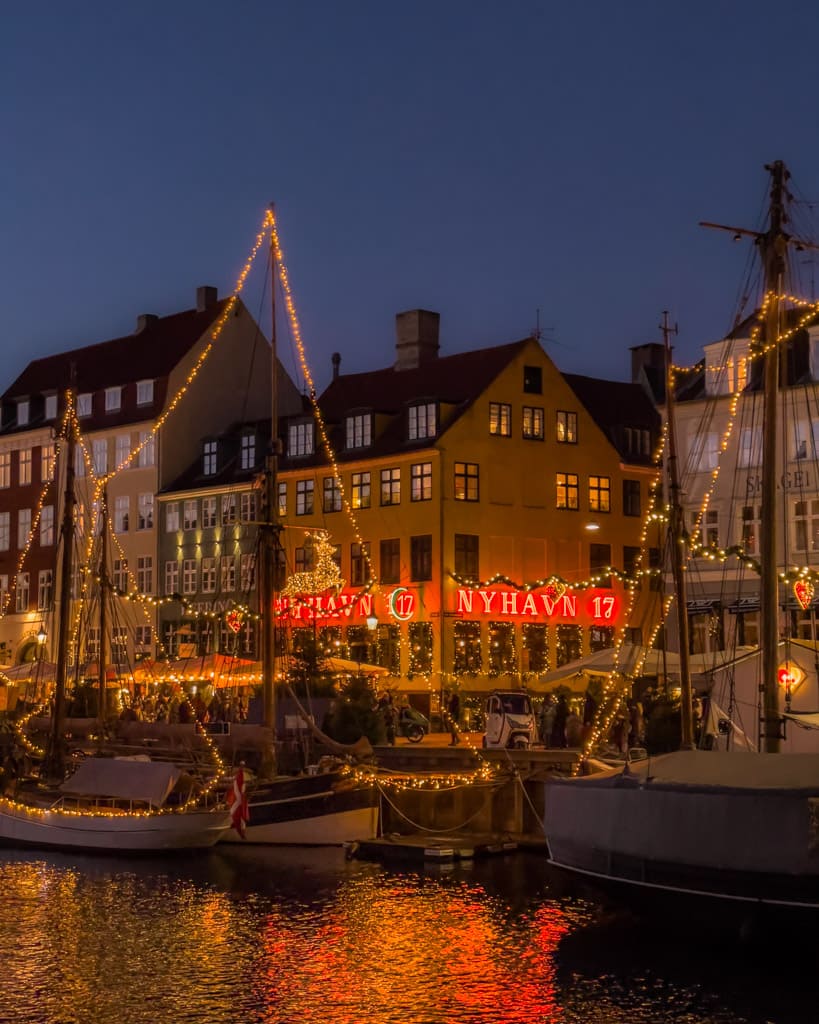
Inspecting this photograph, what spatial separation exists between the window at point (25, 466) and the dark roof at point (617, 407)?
24.2 m

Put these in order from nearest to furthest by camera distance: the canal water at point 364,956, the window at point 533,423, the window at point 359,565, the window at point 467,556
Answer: the canal water at point 364,956 → the window at point 467,556 → the window at point 533,423 → the window at point 359,565

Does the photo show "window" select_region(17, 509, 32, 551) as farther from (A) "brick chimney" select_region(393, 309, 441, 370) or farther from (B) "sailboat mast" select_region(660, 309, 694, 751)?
(B) "sailboat mast" select_region(660, 309, 694, 751)

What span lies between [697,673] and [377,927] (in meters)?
17.0

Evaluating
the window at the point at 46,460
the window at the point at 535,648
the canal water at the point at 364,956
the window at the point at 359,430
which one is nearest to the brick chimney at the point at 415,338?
the window at the point at 359,430

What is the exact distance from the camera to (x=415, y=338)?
213ft

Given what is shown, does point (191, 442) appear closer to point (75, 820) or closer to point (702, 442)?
point (702, 442)

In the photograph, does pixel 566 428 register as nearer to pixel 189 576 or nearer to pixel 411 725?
pixel 189 576

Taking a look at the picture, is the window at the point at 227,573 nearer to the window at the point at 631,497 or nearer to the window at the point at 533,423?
the window at the point at 533,423

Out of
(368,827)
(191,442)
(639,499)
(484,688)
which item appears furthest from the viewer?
(191,442)

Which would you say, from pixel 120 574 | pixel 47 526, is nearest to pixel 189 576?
pixel 120 574

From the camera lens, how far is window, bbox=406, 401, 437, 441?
5834 cm

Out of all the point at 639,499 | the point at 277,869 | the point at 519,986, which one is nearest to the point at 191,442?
the point at 639,499

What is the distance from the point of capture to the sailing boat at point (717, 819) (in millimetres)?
22828

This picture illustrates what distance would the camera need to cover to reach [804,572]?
32875 millimetres
